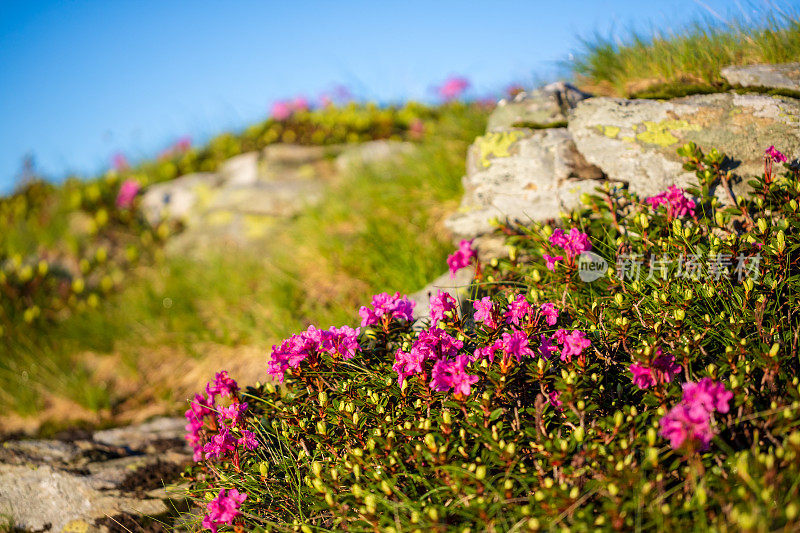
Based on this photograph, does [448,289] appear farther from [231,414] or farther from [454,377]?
[231,414]

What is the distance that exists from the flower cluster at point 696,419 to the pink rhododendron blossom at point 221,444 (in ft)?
6.18

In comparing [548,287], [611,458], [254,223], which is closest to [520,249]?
[548,287]

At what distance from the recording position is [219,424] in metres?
2.53

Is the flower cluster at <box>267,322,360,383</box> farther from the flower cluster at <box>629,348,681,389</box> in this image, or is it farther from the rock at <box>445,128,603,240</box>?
the rock at <box>445,128,603,240</box>

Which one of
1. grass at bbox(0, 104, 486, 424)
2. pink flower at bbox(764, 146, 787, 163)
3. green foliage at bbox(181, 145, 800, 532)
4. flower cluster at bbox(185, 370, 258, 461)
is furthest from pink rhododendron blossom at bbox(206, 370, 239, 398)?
pink flower at bbox(764, 146, 787, 163)

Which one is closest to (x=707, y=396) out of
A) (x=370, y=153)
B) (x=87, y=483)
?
(x=87, y=483)

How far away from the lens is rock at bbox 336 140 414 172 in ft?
20.6

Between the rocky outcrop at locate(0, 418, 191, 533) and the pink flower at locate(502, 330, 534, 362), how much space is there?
6.42 feet

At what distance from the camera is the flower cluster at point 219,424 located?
7.86 ft

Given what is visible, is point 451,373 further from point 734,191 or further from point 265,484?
point 734,191

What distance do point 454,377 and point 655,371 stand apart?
31.8 inches

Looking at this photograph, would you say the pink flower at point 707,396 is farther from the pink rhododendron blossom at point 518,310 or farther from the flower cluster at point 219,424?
the flower cluster at point 219,424

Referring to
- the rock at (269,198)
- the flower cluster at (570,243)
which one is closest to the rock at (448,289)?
the flower cluster at (570,243)

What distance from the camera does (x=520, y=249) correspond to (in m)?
3.27
